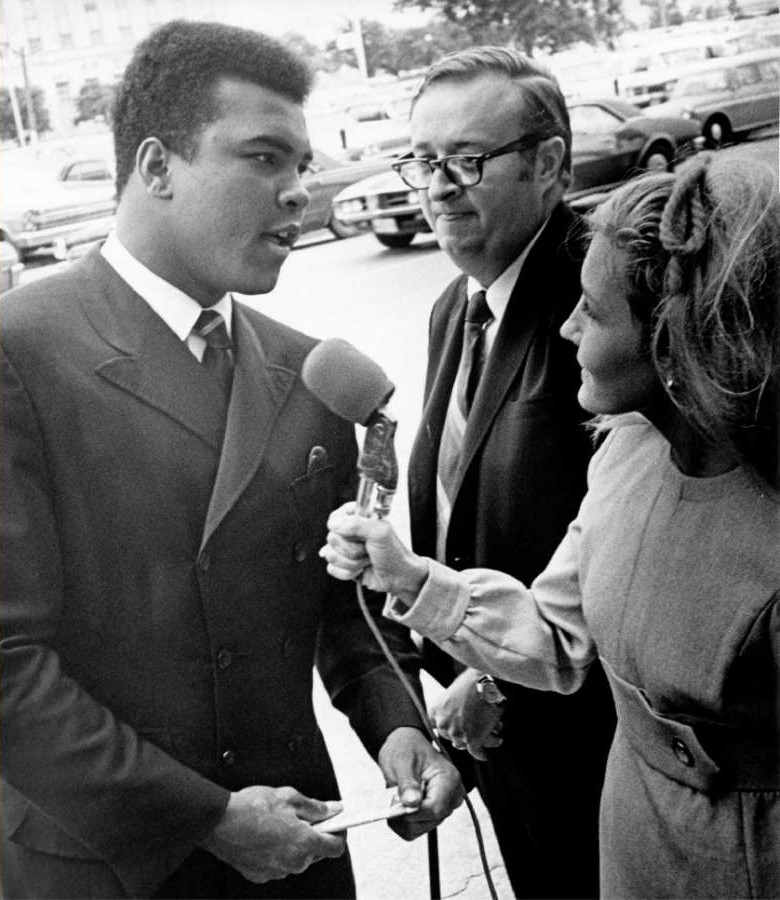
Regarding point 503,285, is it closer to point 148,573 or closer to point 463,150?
point 463,150

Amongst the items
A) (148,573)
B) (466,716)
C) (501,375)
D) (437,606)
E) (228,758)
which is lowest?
(466,716)

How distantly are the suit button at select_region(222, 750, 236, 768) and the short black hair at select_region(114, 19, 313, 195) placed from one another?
2.67 ft

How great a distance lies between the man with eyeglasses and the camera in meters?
1.79

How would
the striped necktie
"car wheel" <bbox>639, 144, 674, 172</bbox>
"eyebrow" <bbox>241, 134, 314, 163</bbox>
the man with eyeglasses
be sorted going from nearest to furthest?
1. "eyebrow" <bbox>241, 134, 314, 163</bbox>
2. the man with eyeglasses
3. the striped necktie
4. "car wheel" <bbox>639, 144, 674, 172</bbox>

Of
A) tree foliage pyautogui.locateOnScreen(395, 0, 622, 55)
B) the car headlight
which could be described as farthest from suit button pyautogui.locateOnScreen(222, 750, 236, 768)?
tree foliage pyautogui.locateOnScreen(395, 0, 622, 55)

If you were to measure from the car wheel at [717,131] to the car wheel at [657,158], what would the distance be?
0.08 metres

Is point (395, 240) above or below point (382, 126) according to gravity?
below

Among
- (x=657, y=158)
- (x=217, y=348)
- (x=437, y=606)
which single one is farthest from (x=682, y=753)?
(x=657, y=158)

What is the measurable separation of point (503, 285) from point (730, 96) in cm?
62

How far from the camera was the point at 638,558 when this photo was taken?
5.18 feet

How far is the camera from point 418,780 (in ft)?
5.88

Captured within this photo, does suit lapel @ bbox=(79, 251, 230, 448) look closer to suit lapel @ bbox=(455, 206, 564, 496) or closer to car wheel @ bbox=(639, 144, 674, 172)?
suit lapel @ bbox=(455, 206, 564, 496)

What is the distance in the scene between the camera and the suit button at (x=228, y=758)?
1.70m

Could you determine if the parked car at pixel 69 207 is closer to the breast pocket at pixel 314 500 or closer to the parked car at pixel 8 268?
the parked car at pixel 8 268
